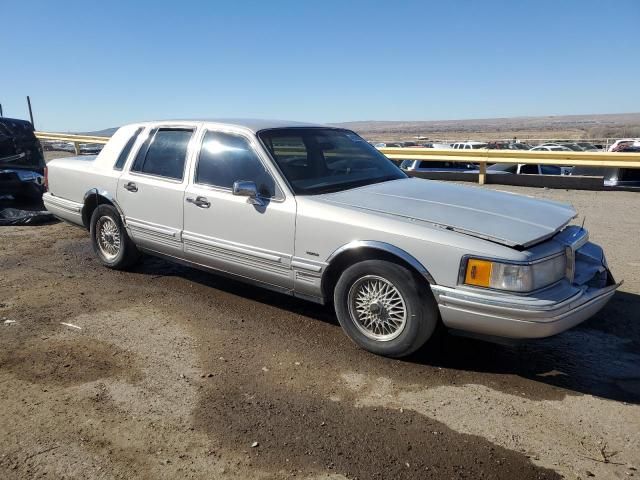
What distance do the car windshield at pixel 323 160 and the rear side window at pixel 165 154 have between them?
93cm

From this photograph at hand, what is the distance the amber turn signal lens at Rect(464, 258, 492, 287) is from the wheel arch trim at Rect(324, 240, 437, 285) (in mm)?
232

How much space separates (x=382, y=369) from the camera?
3.58 metres

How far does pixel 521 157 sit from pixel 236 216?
8.93m

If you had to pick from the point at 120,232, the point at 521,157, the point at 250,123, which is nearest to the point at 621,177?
the point at 521,157

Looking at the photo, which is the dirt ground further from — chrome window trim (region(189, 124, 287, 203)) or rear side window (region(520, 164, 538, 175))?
rear side window (region(520, 164, 538, 175))

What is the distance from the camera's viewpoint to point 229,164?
14.9ft

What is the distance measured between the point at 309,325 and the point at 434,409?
58.3 inches

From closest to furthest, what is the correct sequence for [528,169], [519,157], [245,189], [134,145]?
1. [245,189]
2. [134,145]
3. [519,157]
4. [528,169]

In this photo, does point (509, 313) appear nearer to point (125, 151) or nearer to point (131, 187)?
point (131, 187)

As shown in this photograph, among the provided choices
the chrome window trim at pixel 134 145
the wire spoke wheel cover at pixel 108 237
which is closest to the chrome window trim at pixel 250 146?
the chrome window trim at pixel 134 145

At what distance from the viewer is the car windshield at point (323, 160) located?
14.2 feet

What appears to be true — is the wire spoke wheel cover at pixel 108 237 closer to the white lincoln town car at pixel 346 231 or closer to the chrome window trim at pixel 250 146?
the white lincoln town car at pixel 346 231

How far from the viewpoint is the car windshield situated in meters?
4.33

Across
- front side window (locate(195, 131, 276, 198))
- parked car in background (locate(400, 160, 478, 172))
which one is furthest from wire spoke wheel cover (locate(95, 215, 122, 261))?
parked car in background (locate(400, 160, 478, 172))
